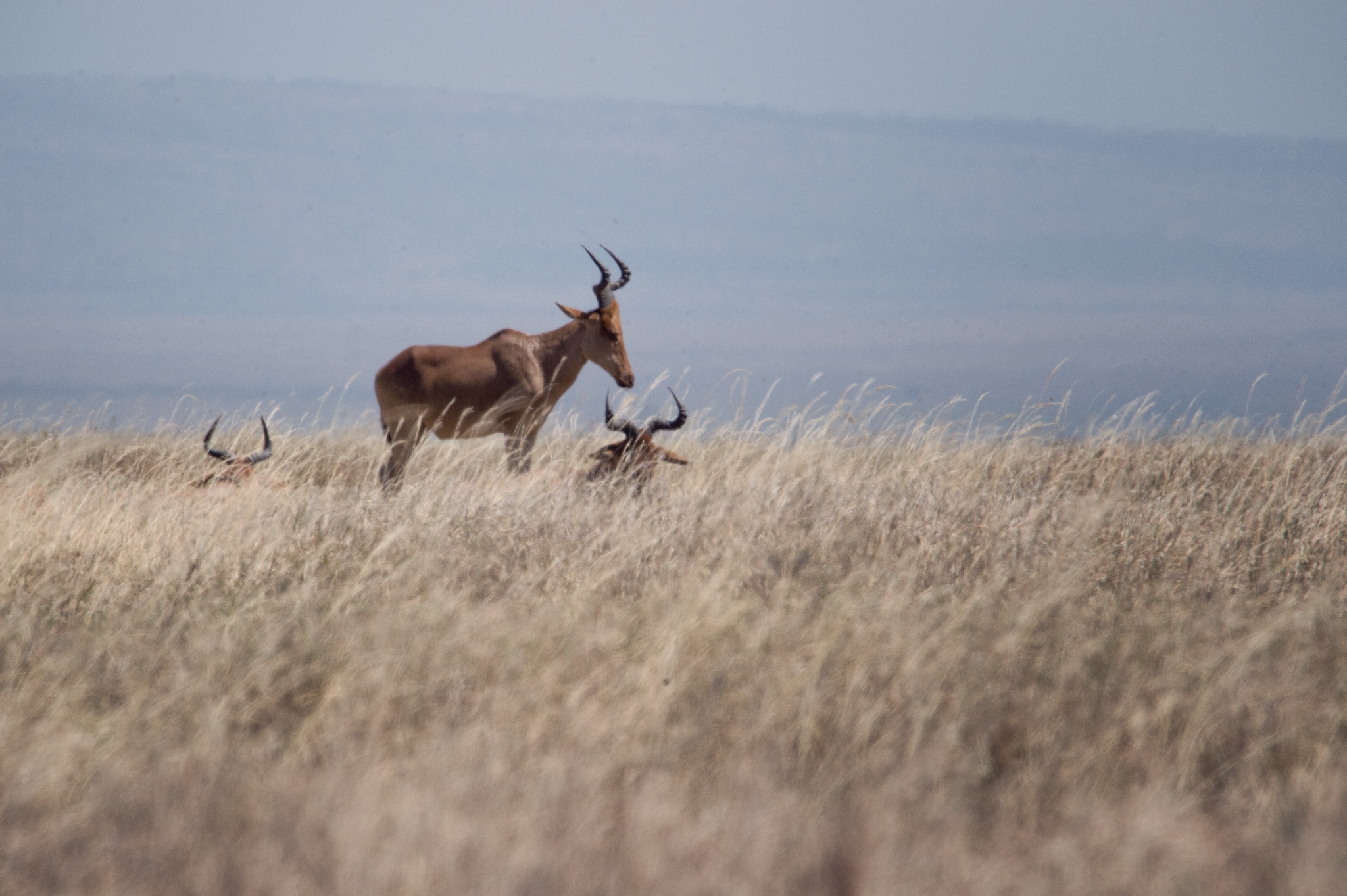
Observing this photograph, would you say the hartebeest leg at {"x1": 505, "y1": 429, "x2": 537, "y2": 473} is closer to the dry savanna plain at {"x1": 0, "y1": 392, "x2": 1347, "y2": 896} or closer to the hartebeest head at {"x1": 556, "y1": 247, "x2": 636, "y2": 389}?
the hartebeest head at {"x1": 556, "y1": 247, "x2": 636, "y2": 389}

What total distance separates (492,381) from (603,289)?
1534mm

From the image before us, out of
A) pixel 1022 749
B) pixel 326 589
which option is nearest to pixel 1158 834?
pixel 1022 749

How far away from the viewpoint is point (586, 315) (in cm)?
1145

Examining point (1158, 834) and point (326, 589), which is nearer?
point (1158, 834)

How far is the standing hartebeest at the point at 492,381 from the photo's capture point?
11.0m

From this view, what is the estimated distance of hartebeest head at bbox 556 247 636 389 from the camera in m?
11.4

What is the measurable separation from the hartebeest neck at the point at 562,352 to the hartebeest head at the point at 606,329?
77 millimetres

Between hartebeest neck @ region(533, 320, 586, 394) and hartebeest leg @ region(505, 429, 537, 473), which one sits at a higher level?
hartebeest neck @ region(533, 320, 586, 394)

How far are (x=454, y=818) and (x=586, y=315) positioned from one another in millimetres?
8854

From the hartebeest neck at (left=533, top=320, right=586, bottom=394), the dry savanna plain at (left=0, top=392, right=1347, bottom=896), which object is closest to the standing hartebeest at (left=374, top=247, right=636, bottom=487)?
the hartebeest neck at (left=533, top=320, right=586, bottom=394)

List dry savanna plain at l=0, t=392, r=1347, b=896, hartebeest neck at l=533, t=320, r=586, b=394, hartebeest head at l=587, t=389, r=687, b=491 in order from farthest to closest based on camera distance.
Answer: hartebeest neck at l=533, t=320, r=586, b=394, hartebeest head at l=587, t=389, r=687, b=491, dry savanna plain at l=0, t=392, r=1347, b=896

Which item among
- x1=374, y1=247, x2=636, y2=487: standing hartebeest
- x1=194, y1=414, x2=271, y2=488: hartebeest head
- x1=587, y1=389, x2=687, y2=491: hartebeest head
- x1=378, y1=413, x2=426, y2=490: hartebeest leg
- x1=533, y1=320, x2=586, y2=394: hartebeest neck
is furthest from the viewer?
x1=533, y1=320, x2=586, y2=394: hartebeest neck

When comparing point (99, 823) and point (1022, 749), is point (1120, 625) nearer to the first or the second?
point (1022, 749)

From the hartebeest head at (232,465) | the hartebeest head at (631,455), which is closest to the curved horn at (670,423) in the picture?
the hartebeest head at (631,455)
